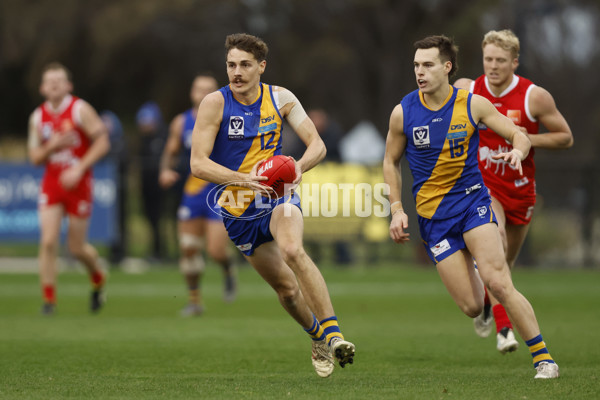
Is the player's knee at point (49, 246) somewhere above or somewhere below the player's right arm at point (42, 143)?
below

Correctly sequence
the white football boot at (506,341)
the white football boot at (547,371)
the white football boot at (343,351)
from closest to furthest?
the white football boot at (343,351), the white football boot at (547,371), the white football boot at (506,341)

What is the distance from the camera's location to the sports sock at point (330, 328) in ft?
24.6

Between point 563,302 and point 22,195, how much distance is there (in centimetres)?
1019

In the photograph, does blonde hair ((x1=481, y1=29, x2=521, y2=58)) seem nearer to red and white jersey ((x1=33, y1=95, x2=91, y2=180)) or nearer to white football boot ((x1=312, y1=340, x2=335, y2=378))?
white football boot ((x1=312, y1=340, x2=335, y2=378))

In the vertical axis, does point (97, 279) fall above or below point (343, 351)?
below

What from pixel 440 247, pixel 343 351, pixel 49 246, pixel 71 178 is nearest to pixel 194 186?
pixel 71 178

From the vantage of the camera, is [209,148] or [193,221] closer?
[209,148]

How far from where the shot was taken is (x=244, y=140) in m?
8.05

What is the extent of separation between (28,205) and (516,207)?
12.3m

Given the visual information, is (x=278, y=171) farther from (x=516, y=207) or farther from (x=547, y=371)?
(x=516, y=207)

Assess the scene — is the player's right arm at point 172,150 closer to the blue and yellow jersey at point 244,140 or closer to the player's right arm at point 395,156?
the blue and yellow jersey at point 244,140

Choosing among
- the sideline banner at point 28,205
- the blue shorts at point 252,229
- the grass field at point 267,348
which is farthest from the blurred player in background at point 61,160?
the sideline banner at point 28,205

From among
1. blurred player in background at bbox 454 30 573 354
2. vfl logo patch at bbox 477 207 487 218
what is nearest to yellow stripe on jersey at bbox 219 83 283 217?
vfl logo patch at bbox 477 207 487 218

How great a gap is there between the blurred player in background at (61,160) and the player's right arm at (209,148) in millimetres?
4736
